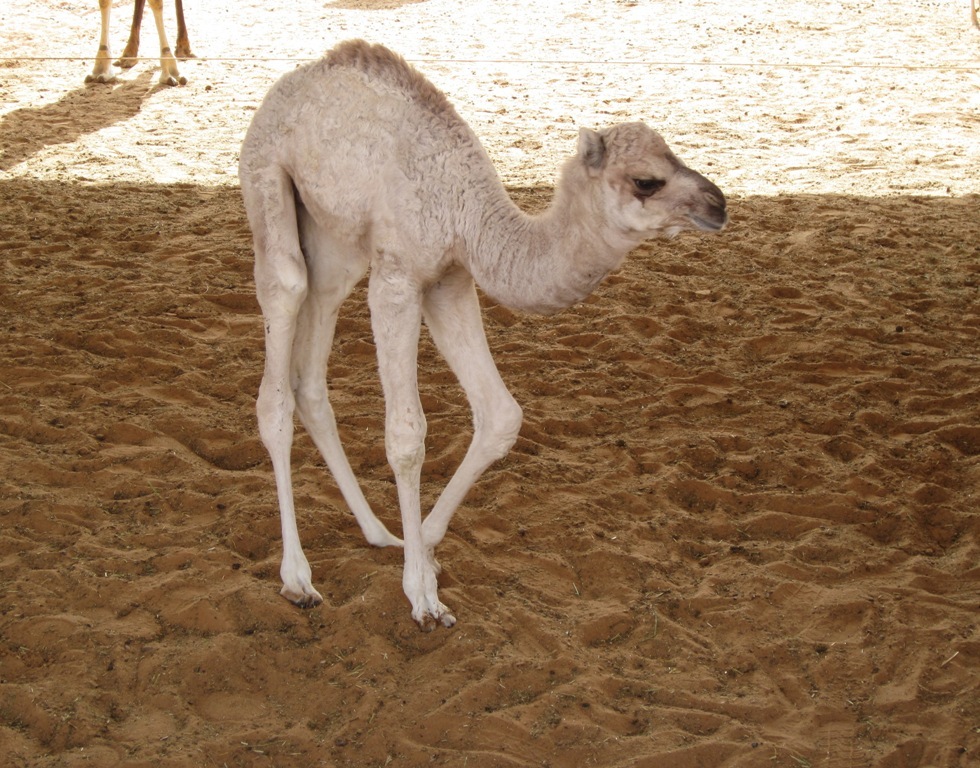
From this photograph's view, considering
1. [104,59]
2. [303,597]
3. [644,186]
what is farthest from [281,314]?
[104,59]

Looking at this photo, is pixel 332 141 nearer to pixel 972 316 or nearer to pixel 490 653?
pixel 490 653

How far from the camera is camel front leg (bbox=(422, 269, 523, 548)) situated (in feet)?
14.0

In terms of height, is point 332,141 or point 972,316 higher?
point 332,141

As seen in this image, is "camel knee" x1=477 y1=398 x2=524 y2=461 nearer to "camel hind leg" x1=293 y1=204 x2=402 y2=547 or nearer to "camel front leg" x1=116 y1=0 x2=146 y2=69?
"camel hind leg" x1=293 y1=204 x2=402 y2=547

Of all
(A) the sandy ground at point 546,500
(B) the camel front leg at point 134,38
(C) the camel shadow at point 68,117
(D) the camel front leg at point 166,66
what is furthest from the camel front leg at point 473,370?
(B) the camel front leg at point 134,38

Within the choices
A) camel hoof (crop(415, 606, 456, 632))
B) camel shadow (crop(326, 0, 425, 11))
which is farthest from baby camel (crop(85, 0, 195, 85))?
camel hoof (crop(415, 606, 456, 632))

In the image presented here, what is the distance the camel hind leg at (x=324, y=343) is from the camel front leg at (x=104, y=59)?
9.47 m

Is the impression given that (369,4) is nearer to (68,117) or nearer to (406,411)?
(68,117)

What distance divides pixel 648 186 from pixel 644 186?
1 centimetres

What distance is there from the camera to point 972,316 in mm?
7258

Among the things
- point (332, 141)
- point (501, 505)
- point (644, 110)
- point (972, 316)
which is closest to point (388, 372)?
point (332, 141)

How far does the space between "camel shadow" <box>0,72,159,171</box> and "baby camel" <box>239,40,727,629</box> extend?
6.46 metres

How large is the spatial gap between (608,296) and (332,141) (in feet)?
12.2

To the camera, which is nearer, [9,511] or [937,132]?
[9,511]
